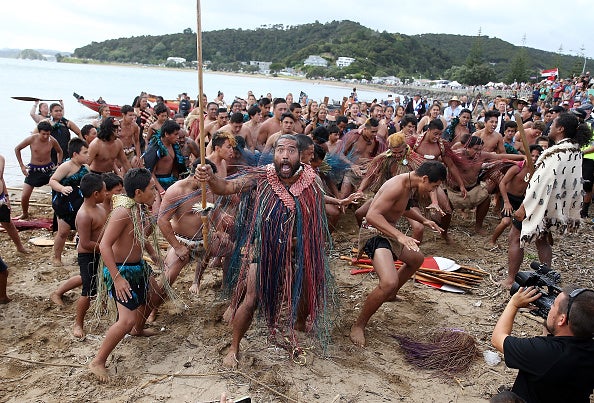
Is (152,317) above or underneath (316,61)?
underneath

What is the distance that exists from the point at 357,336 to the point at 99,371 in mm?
2149

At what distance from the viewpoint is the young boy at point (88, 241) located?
14.3ft

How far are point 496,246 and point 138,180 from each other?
527 cm

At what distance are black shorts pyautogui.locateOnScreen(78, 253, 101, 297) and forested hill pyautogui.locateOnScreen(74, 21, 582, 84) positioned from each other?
7997 centimetres

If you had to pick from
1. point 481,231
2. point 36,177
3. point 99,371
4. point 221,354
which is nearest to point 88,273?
point 99,371

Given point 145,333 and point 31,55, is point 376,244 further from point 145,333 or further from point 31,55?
point 31,55

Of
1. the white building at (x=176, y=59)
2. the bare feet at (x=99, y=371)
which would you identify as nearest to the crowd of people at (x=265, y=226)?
the bare feet at (x=99, y=371)

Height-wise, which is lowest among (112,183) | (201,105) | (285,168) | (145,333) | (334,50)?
(145,333)

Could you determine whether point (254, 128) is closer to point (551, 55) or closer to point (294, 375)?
point (294, 375)

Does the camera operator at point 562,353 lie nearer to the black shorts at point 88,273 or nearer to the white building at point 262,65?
the black shorts at point 88,273

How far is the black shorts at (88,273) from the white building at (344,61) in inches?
3472

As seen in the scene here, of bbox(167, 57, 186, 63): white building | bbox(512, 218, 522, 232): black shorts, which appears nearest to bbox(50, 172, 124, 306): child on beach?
bbox(512, 218, 522, 232): black shorts

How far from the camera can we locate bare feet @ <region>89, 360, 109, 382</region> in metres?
3.72

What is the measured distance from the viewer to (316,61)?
91.6m
